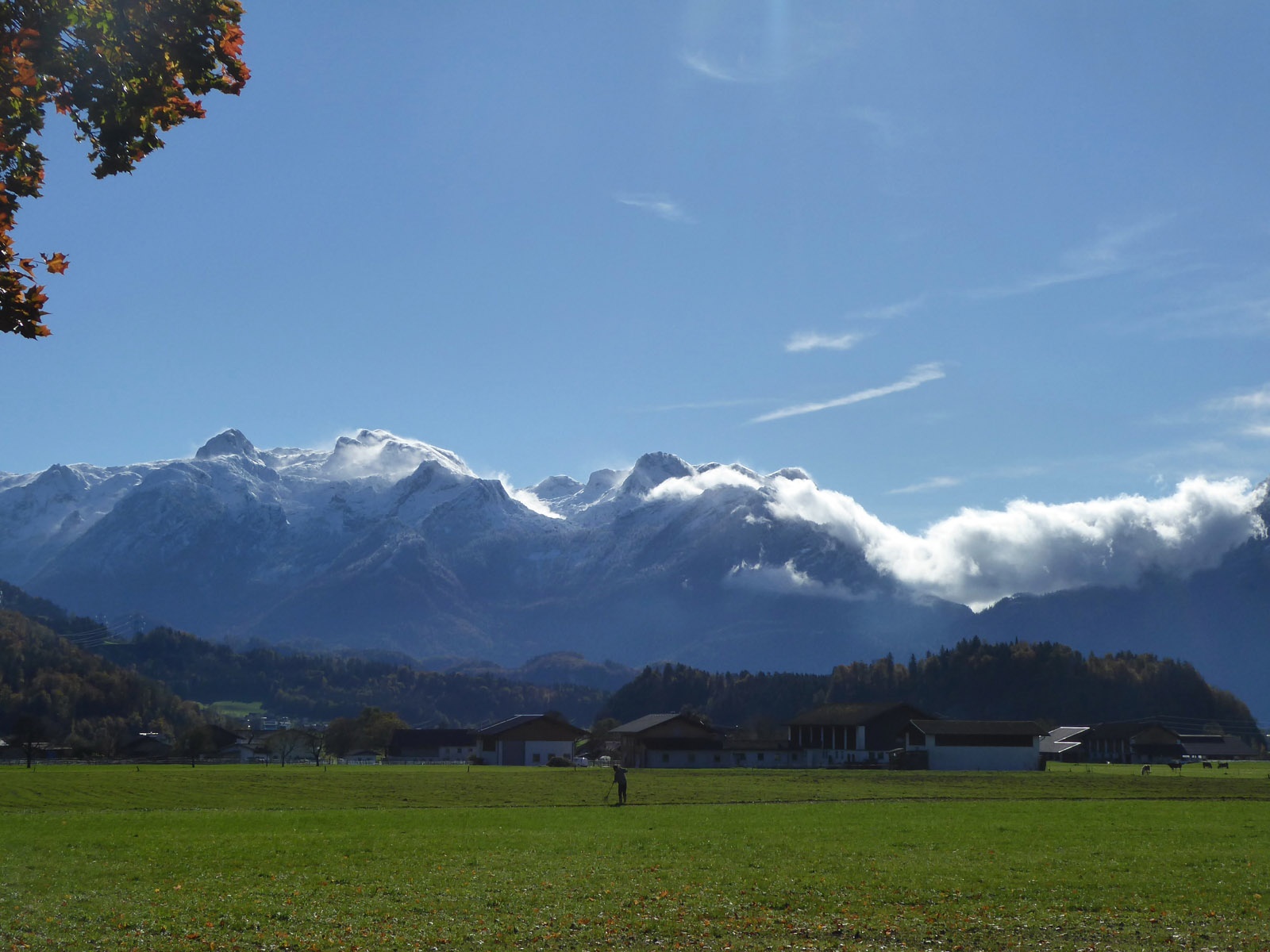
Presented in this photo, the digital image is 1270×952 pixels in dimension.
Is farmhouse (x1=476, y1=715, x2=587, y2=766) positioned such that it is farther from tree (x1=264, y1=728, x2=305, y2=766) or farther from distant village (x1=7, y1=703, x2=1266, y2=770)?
tree (x1=264, y1=728, x2=305, y2=766)

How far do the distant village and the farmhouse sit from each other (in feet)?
0.46

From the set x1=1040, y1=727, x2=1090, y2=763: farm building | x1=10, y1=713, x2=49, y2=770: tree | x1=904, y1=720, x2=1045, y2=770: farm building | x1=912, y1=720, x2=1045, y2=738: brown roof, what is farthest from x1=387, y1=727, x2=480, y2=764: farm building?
x1=1040, y1=727, x2=1090, y2=763: farm building

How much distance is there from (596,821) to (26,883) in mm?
19515

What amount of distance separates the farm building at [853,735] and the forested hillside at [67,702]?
9308 centimetres

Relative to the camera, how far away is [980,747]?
387 ft

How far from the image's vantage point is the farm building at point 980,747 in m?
117

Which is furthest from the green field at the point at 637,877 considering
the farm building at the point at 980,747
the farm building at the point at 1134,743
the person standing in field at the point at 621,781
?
the farm building at the point at 1134,743

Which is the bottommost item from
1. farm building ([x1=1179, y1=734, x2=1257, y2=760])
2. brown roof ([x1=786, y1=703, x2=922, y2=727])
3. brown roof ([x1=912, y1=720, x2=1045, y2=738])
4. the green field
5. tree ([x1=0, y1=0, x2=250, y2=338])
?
farm building ([x1=1179, y1=734, x2=1257, y2=760])

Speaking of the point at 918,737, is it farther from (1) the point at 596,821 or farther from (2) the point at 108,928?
(2) the point at 108,928

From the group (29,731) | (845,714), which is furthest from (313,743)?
(845,714)

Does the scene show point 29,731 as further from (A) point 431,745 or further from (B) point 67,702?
(A) point 431,745

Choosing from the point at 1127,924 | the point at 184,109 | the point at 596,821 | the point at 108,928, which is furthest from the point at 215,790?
the point at 184,109

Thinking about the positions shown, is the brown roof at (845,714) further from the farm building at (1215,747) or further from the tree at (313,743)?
the tree at (313,743)

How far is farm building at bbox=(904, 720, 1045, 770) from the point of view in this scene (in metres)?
117
